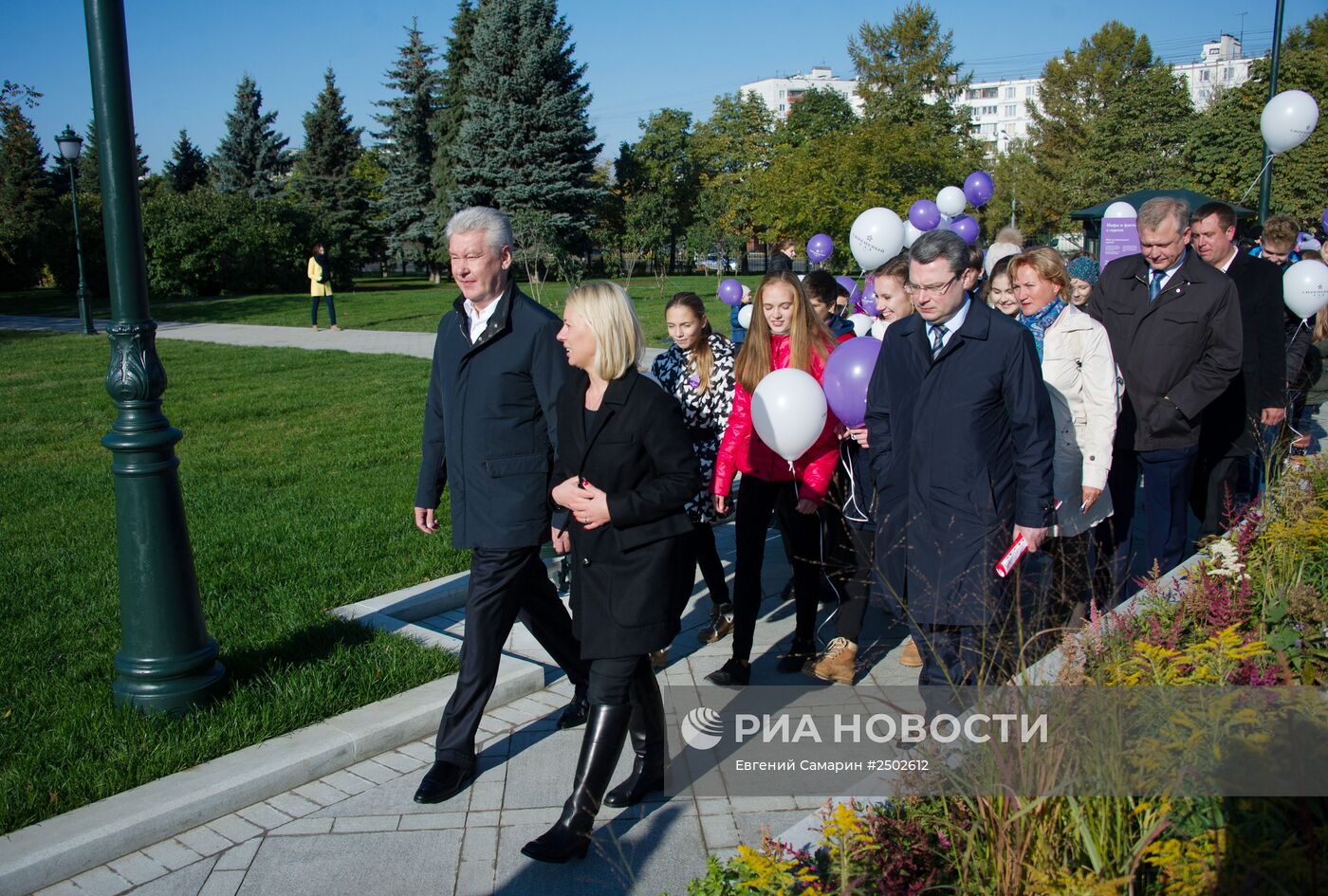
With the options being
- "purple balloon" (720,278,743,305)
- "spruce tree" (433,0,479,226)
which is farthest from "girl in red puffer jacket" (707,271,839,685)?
"spruce tree" (433,0,479,226)

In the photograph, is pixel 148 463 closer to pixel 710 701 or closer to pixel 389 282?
pixel 710 701

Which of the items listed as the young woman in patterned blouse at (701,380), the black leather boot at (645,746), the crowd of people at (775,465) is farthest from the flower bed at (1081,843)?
the young woman in patterned blouse at (701,380)

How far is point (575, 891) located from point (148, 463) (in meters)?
2.48

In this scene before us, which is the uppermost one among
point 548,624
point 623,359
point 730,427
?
point 623,359

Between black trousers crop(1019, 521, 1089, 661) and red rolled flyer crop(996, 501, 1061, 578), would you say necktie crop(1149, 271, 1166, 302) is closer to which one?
black trousers crop(1019, 521, 1089, 661)

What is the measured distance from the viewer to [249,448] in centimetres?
1062

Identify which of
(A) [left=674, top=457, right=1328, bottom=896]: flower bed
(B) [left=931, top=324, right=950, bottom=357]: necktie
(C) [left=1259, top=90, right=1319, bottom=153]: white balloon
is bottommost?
(A) [left=674, top=457, right=1328, bottom=896]: flower bed

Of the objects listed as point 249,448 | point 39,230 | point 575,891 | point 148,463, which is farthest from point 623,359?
point 39,230

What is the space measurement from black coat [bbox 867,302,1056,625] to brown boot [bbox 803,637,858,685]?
1.24 meters

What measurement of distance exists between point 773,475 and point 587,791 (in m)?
2.09

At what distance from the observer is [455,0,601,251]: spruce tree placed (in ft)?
148

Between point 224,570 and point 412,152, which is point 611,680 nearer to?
point 224,570

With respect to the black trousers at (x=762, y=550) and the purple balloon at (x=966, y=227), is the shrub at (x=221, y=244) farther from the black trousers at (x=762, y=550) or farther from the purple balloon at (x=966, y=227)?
the black trousers at (x=762, y=550)

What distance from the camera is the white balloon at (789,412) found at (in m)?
4.64
